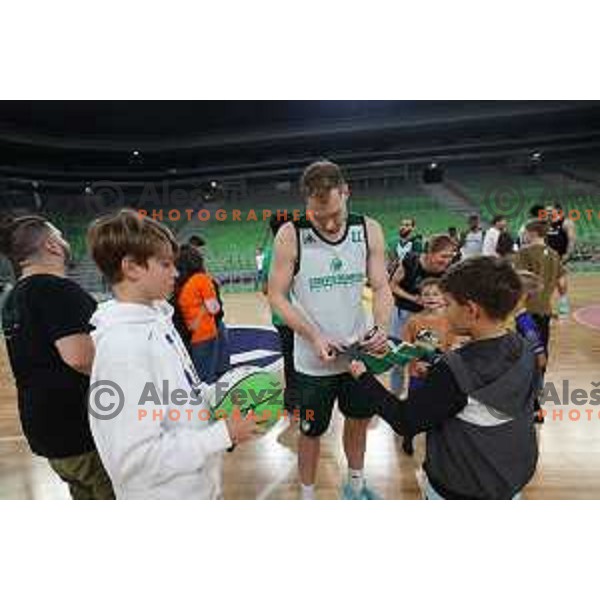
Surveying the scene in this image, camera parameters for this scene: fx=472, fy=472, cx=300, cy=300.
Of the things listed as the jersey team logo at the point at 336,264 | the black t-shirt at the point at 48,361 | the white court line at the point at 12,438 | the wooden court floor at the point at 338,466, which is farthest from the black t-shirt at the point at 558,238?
the white court line at the point at 12,438

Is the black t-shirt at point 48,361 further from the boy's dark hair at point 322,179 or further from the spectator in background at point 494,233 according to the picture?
the spectator in background at point 494,233

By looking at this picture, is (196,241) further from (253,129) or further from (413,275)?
(413,275)

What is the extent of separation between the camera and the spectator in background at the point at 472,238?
7.89 feet

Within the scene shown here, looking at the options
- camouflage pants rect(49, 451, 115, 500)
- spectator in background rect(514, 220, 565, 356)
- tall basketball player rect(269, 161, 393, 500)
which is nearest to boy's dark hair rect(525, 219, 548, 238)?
spectator in background rect(514, 220, 565, 356)

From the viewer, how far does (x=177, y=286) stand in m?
2.26

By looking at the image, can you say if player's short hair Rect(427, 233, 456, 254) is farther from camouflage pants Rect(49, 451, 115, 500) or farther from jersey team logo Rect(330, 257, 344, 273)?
camouflage pants Rect(49, 451, 115, 500)

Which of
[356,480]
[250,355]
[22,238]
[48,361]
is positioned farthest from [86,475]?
[250,355]

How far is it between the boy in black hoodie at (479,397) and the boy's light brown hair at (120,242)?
66cm

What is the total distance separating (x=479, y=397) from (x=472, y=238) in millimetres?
1536

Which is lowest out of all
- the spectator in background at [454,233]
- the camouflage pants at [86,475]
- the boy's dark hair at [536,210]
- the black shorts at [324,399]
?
the camouflage pants at [86,475]

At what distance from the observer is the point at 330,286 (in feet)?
5.31

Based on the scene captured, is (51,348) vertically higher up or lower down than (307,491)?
higher up

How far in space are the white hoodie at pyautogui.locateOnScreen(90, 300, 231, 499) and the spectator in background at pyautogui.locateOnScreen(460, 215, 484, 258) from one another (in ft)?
5.65

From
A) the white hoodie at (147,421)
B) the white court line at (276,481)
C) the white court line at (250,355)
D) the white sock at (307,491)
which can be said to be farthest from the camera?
the white court line at (250,355)
